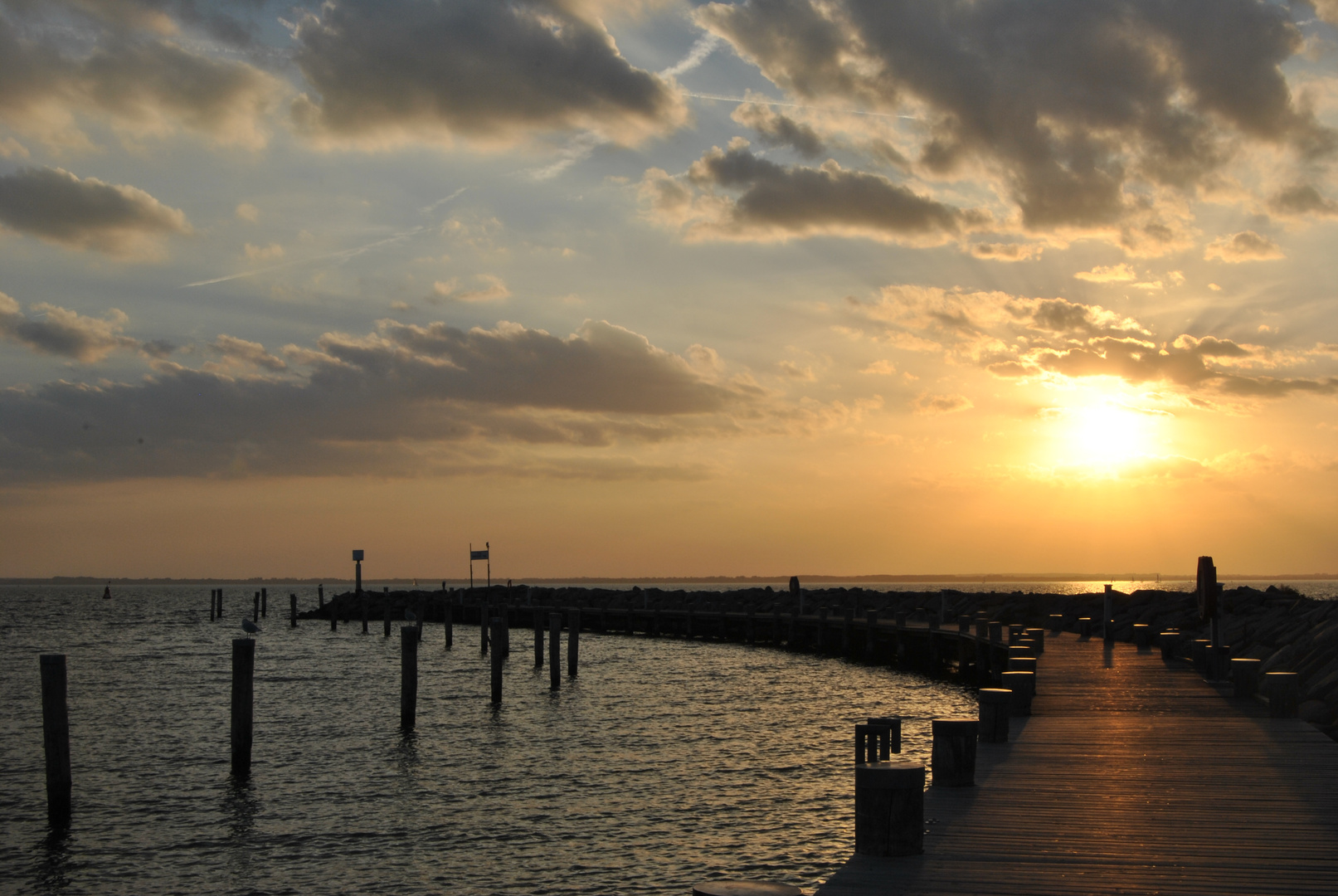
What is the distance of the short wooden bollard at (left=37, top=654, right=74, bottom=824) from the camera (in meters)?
16.2

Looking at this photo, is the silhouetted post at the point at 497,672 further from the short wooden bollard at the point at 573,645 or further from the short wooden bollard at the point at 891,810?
the short wooden bollard at the point at 891,810

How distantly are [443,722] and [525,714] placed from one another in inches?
93.7

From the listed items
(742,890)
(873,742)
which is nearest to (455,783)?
(873,742)

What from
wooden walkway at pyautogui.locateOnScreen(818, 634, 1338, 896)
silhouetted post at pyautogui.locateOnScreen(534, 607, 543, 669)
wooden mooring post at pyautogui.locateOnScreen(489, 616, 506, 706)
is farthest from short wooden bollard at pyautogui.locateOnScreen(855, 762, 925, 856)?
silhouetted post at pyautogui.locateOnScreen(534, 607, 543, 669)

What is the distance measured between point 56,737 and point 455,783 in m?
6.23

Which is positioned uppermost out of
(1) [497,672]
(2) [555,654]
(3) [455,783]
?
(2) [555,654]

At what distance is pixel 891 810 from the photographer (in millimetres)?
7801

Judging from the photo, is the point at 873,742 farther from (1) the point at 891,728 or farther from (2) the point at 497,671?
(2) the point at 497,671

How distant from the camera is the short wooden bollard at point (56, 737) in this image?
53.1 ft

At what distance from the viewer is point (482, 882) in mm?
13234

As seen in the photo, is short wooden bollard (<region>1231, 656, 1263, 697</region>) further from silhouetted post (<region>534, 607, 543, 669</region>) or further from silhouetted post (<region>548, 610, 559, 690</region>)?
silhouetted post (<region>534, 607, 543, 669</region>)

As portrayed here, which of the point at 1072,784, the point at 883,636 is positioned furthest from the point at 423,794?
the point at 883,636

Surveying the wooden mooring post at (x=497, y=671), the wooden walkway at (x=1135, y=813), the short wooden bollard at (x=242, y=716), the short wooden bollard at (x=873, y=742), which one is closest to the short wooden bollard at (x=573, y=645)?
the wooden mooring post at (x=497, y=671)

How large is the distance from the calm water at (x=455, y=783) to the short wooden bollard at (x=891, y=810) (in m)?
5.39
